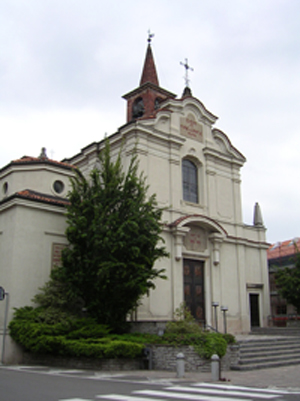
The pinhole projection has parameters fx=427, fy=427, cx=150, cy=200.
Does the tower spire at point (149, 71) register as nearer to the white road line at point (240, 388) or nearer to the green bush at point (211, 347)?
the green bush at point (211, 347)

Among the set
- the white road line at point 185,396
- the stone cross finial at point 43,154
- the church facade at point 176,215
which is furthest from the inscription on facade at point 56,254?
the white road line at point 185,396

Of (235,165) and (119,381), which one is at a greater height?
(235,165)

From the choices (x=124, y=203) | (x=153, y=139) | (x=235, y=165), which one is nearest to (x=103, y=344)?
(x=124, y=203)

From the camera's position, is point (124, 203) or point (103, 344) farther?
point (124, 203)

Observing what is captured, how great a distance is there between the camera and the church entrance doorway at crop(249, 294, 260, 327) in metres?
27.5

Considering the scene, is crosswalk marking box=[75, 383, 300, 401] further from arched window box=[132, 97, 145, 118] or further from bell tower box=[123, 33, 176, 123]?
arched window box=[132, 97, 145, 118]

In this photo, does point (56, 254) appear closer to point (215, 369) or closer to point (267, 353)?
point (215, 369)

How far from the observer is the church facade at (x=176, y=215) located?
758 inches

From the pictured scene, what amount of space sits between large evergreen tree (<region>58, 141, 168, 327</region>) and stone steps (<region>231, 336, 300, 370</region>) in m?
4.76

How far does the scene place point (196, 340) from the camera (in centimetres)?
1546

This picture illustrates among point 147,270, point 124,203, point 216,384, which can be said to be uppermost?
point 124,203

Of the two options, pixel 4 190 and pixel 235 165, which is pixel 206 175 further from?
pixel 4 190

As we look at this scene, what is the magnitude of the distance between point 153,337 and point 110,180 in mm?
6730

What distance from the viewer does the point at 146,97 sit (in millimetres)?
29453
